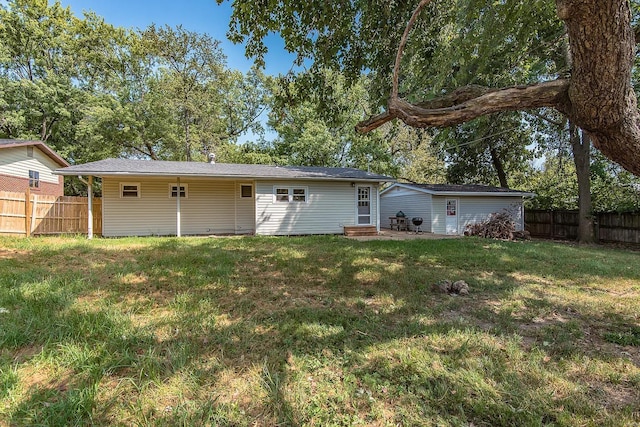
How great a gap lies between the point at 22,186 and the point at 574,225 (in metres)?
26.0

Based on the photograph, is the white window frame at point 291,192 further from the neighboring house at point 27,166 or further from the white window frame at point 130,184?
the neighboring house at point 27,166

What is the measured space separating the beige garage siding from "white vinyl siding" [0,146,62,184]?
4.99 meters

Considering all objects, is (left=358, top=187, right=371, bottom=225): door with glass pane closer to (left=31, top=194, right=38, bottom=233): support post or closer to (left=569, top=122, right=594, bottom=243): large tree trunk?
(left=569, top=122, right=594, bottom=243): large tree trunk

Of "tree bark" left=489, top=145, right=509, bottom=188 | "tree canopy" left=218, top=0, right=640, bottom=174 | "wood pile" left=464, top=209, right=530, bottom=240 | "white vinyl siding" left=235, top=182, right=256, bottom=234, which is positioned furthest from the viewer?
"tree bark" left=489, top=145, right=509, bottom=188

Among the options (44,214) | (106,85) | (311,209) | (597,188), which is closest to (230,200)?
(311,209)

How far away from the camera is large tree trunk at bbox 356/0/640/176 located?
221cm

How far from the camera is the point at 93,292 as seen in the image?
410 cm

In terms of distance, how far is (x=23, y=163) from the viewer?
14328 millimetres

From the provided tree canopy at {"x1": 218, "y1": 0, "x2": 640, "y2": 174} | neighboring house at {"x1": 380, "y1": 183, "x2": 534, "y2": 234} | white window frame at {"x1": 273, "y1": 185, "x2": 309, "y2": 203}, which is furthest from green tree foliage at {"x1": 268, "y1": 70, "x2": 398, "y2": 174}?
tree canopy at {"x1": 218, "y1": 0, "x2": 640, "y2": 174}

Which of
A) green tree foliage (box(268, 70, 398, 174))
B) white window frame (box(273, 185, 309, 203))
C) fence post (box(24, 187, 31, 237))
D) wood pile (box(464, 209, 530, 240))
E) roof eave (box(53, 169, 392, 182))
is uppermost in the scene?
green tree foliage (box(268, 70, 398, 174))

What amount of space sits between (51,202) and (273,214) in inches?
304

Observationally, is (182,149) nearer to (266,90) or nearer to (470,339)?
(266,90)

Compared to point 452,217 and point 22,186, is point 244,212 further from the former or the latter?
point 22,186

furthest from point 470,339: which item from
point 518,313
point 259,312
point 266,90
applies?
point 266,90
